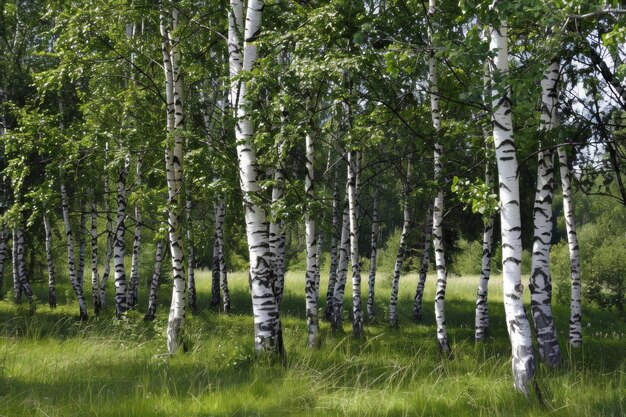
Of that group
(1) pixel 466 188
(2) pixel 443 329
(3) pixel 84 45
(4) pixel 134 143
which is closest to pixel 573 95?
(2) pixel 443 329

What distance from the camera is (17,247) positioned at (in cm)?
1759

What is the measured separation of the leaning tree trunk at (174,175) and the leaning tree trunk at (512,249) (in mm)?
4845

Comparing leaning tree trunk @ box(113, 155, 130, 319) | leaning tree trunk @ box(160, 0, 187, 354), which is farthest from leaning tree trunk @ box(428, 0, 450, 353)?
leaning tree trunk @ box(113, 155, 130, 319)

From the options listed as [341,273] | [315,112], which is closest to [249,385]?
[315,112]

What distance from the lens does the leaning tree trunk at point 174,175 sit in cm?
927

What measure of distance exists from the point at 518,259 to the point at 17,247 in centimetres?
1586

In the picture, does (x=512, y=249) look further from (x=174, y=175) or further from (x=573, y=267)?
(x=573, y=267)

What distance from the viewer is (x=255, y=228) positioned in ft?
26.8

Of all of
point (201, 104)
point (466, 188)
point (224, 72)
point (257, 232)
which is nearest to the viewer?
point (466, 188)

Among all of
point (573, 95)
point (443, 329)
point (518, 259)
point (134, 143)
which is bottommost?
point (443, 329)

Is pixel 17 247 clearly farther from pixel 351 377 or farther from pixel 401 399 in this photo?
pixel 401 399

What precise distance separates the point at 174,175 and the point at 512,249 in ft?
19.4

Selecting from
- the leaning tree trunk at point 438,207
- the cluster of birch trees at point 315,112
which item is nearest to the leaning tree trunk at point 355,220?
the cluster of birch trees at point 315,112

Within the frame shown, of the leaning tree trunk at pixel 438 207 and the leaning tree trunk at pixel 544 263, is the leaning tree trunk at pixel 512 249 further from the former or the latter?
the leaning tree trunk at pixel 438 207
